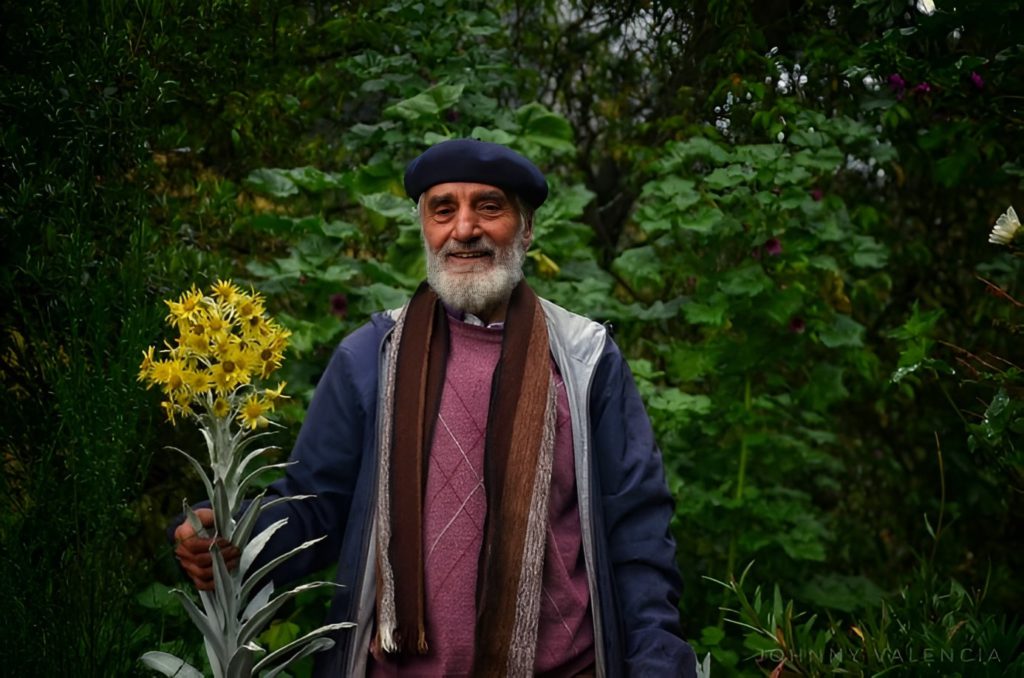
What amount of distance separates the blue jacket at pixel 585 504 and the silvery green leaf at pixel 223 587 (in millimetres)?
169

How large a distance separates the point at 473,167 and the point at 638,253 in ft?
6.06

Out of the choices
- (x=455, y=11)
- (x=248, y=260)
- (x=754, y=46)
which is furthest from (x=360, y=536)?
(x=754, y=46)

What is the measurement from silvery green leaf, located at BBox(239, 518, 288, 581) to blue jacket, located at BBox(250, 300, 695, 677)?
119 millimetres

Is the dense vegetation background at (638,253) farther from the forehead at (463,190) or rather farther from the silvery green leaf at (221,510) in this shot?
the forehead at (463,190)

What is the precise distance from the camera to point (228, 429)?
2.06 m

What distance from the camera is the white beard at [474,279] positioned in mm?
2426

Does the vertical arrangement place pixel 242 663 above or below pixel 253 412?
below

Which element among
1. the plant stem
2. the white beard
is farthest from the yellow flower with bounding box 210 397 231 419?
the plant stem

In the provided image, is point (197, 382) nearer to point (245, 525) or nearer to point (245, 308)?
point (245, 308)

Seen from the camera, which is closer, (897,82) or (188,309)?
(188,309)

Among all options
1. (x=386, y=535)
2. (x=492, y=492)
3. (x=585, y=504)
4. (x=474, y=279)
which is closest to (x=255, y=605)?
(x=386, y=535)

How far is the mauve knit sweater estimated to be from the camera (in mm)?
2238

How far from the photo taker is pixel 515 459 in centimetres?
228


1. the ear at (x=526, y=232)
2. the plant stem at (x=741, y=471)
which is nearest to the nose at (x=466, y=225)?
the ear at (x=526, y=232)
